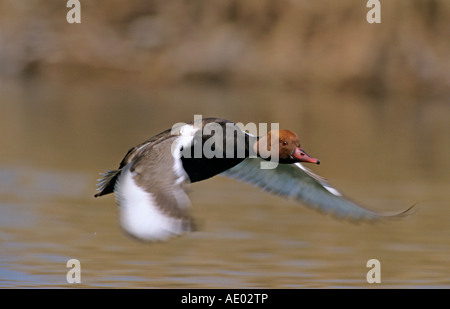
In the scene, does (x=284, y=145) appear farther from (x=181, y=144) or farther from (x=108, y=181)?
(x=108, y=181)

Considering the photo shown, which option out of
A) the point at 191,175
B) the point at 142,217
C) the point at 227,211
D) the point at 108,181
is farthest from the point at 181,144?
the point at 227,211

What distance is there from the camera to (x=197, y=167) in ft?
23.2

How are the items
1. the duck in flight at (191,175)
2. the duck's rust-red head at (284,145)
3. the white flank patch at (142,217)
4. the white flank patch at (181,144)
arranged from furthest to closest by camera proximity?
the duck's rust-red head at (284,145) → the white flank patch at (181,144) → the duck in flight at (191,175) → the white flank patch at (142,217)

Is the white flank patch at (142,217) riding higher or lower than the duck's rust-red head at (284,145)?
lower

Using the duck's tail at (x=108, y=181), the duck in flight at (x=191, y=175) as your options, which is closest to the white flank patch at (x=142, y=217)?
the duck in flight at (x=191, y=175)

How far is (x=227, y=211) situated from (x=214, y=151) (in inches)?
164

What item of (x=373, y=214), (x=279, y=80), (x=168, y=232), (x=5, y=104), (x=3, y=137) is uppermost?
(x=279, y=80)

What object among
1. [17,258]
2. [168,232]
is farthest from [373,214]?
[17,258]

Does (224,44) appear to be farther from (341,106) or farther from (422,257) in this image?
(422,257)

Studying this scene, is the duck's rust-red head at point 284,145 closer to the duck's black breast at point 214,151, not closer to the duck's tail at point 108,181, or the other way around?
the duck's black breast at point 214,151

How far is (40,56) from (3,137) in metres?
11.6

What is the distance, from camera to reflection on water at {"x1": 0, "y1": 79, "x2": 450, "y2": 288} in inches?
339

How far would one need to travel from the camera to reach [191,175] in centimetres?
709

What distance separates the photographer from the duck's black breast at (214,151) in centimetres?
702
